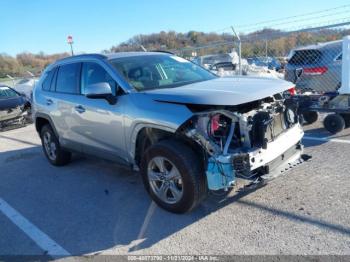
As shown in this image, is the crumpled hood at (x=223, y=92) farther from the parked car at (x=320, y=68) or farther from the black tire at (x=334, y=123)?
the parked car at (x=320, y=68)

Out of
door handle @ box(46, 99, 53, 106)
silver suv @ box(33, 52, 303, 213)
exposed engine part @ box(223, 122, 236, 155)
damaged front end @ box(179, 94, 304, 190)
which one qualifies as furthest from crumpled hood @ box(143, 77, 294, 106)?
door handle @ box(46, 99, 53, 106)

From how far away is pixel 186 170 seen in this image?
3.84 meters

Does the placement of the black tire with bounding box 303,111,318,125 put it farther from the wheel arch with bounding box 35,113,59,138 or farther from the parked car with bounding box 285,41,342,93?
the wheel arch with bounding box 35,113,59,138

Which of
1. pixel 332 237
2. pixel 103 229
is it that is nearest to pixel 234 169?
pixel 332 237

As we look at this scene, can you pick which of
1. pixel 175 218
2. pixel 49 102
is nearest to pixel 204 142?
pixel 175 218

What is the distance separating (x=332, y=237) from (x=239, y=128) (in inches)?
53.3

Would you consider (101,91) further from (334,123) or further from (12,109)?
(12,109)

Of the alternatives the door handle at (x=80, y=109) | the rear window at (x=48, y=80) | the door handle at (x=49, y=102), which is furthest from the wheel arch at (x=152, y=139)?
the rear window at (x=48, y=80)

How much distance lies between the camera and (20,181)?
239 inches

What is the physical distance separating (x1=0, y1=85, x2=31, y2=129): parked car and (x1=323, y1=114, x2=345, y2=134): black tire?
9.59 meters

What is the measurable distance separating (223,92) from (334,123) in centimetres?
388

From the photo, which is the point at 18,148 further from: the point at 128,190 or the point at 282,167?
the point at 282,167

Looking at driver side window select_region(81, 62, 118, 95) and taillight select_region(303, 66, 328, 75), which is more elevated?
driver side window select_region(81, 62, 118, 95)

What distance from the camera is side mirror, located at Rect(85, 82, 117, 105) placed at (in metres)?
4.45
